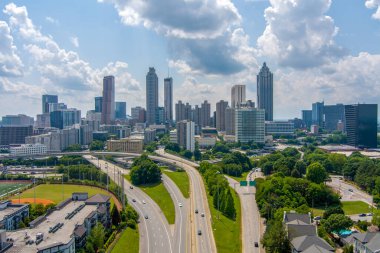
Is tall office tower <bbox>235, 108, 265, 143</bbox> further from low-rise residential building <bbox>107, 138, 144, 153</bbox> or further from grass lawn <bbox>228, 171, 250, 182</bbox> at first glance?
grass lawn <bbox>228, 171, 250, 182</bbox>

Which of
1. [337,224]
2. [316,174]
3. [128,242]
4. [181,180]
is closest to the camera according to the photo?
[128,242]

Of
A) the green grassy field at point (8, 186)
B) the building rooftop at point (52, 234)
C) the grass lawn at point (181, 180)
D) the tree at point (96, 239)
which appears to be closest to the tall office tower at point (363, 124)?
the grass lawn at point (181, 180)

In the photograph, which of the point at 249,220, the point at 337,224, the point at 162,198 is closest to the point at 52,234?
the point at 249,220

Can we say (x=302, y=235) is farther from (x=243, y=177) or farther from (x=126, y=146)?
(x=126, y=146)

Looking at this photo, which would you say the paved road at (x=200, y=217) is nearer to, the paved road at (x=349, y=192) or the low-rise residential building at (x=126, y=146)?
the paved road at (x=349, y=192)

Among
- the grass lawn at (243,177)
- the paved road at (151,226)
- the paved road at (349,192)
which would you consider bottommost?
the paved road at (151,226)

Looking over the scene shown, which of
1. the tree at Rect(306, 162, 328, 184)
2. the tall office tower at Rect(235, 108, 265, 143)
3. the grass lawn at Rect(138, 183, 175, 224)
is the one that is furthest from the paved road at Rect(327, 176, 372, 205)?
the tall office tower at Rect(235, 108, 265, 143)
